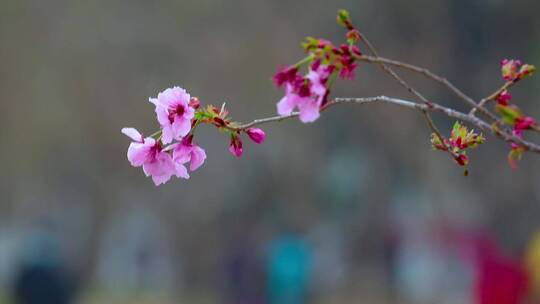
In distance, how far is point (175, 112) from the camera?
262 cm

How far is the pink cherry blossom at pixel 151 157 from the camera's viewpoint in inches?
106

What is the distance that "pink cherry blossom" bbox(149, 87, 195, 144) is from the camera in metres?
2.61

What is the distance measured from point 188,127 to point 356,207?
67.6ft

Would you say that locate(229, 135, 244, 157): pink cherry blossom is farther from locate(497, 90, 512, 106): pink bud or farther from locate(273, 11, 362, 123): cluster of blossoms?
locate(497, 90, 512, 106): pink bud

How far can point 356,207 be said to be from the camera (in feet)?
75.8

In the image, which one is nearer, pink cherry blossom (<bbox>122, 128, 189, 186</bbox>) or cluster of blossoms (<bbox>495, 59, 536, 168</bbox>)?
cluster of blossoms (<bbox>495, 59, 536, 168</bbox>)

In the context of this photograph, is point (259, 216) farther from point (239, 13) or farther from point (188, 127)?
point (188, 127)

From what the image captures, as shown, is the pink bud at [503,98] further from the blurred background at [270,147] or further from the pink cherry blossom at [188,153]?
the blurred background at [270,147]

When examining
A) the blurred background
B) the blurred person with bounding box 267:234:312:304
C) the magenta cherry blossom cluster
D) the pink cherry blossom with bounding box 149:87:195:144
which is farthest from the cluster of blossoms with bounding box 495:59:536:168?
the blurred person with bounding box 267:234:312:304

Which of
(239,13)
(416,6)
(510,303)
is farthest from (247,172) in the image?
(510,303)

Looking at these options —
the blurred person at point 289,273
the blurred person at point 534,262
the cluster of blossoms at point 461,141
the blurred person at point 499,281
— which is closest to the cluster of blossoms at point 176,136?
the cluster of blossoms at point 461,141

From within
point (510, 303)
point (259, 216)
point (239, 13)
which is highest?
point (239, 13)

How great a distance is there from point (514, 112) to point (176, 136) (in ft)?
2.39

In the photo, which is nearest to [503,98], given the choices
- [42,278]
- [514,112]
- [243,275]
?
[514,112]
